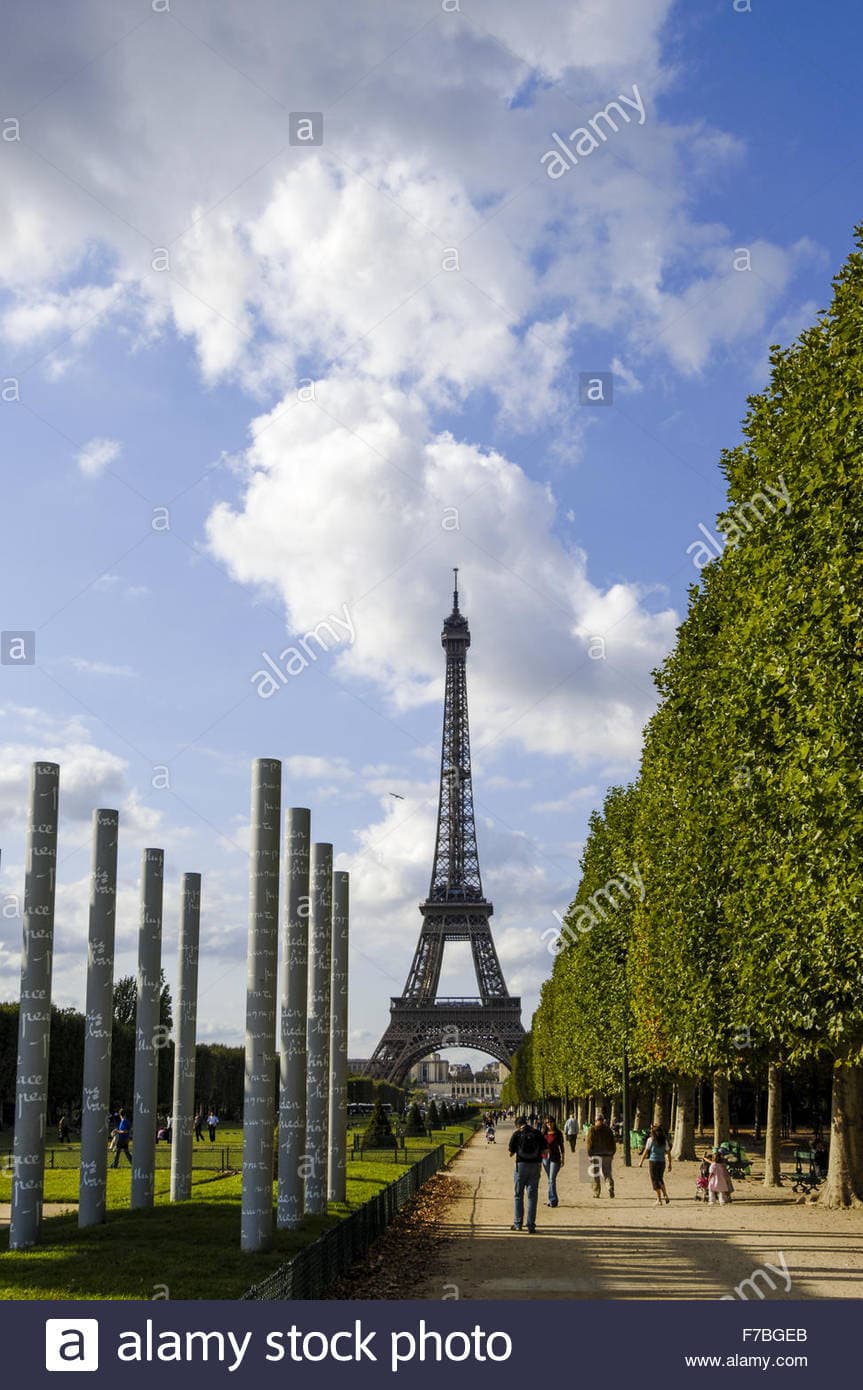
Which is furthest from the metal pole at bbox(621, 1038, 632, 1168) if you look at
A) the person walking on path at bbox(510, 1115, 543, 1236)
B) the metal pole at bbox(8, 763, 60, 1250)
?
the metal pole at bbox(8, 763, 60, 1250)

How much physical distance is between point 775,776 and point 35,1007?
42.1 feet

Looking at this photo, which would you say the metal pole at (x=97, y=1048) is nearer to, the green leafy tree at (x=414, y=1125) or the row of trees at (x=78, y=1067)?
the row of trees at (x=78, y=1067)

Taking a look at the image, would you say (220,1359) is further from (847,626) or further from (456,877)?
(456,877)

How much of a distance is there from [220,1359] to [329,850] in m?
15.0

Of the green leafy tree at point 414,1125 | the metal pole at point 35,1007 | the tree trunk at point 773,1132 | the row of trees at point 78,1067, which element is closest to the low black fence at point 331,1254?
the metal pole at point 35,1007

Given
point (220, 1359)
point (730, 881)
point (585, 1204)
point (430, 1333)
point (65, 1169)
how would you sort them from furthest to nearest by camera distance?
point (65, 1169), point (585, 1204), point (730, 881), point (430, 1333), point (220, 1359)

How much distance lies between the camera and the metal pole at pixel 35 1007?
20609 millimetres

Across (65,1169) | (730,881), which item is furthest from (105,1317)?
(65,1169)

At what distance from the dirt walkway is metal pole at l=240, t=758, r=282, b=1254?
9.41 ft

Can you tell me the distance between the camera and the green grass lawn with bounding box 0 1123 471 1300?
16.8 meters

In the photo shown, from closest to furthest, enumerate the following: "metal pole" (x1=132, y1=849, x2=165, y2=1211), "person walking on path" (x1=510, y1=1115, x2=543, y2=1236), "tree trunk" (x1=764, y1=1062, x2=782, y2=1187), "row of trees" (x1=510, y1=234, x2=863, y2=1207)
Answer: "row of trees" (x1=510, y1=234, x2=863, y2=1207) → "person walking on path" (x1=510, y1=1115, x2=543, y2=1236) → "metal pole" (x1=132, y1=849, x2=165, y2=1211) → "tree trunk" (x1=764, y1=1062, x2=782, y2=1187)

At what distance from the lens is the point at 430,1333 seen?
45.0 feet

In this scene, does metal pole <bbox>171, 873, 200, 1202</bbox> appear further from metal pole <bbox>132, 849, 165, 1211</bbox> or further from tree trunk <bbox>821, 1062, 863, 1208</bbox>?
tree trunk <bbox>821, 1062, 863, 1208</bbox>

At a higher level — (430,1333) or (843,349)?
(843,349)
